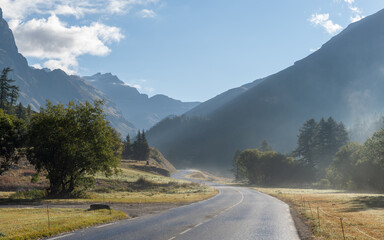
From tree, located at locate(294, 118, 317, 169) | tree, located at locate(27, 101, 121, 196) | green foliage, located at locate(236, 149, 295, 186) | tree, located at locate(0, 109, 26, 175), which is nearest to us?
tree, located at locate(0, 109, 26, 175)

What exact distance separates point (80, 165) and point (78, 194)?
13.6 ft

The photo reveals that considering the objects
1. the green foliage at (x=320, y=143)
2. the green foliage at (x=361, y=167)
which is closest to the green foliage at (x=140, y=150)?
the green foliage at (x=320, y=143)

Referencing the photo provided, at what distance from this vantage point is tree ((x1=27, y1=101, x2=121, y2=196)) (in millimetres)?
41188

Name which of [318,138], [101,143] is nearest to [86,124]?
[101,143]

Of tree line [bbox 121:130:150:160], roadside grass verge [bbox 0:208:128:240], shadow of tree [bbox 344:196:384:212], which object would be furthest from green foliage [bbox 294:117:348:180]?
roadside grass verge [bbox 0:208:128:240]

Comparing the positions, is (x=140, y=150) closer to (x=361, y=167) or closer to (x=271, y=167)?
(x=271, y=167)

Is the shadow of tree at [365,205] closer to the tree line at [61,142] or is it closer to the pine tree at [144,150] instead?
the tree line at [61,142]

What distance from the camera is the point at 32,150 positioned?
137 ft

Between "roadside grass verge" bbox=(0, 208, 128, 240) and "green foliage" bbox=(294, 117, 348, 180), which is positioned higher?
"green foliage" bbox=(294, 117, 348, 180)

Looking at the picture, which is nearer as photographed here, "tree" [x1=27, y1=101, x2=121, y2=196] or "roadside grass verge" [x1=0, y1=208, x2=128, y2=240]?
"roadside grass verge" [x1=0, y1=208, x2=128, y2=240]

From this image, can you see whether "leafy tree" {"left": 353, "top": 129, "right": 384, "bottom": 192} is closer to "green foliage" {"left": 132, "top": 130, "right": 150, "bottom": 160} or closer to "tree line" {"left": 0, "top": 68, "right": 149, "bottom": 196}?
"tree line" {"left": 0, "top": 68, "right": 149, "bottom": 196}

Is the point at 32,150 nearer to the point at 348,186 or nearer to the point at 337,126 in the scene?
the point at 348,186

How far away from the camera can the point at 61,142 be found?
137 ft

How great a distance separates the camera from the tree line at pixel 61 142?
40156mm
